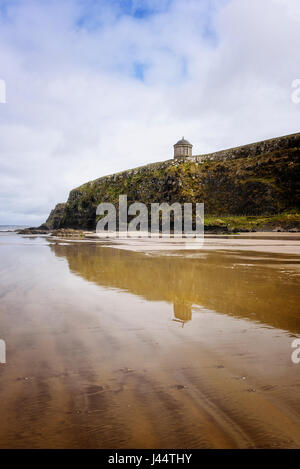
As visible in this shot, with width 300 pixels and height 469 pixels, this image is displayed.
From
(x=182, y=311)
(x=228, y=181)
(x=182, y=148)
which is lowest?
(x=182, y=311)

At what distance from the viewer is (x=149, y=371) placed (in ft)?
10.7

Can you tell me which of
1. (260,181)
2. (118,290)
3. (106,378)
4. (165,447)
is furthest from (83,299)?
(260,181)

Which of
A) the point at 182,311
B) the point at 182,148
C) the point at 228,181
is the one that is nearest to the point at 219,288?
the point at 182,311

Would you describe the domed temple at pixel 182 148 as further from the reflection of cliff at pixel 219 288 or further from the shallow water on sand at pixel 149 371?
the shallow water on sand at pixel 149 371

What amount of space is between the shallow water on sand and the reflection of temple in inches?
0.9

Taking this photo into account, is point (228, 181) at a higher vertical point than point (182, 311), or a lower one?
higher

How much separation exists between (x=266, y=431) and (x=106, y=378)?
165 centimetres

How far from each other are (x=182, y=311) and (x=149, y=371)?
2.62 meters

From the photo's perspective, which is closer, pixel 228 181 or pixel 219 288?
pixel 219 288

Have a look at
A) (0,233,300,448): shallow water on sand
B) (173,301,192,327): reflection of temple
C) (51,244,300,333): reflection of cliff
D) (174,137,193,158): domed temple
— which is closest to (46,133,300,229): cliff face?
(174,137,193,158): domed temple

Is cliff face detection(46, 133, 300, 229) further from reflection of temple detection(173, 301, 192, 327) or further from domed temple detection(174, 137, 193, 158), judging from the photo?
reflection of temple detection(173, 301, 192, 327)

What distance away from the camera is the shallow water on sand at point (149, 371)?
226cm

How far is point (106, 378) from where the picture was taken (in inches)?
121

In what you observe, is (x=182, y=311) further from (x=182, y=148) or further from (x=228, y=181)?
(x=182, y=148)
